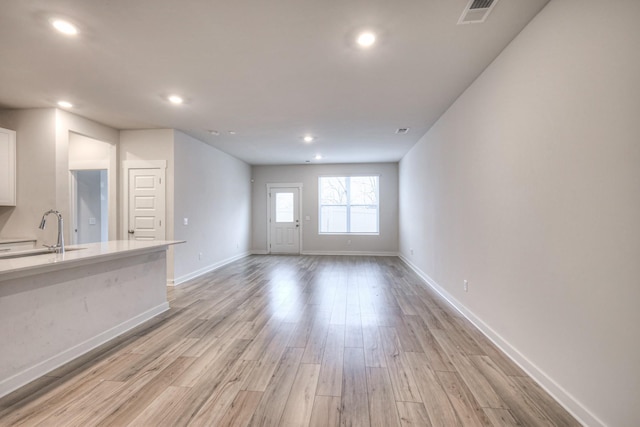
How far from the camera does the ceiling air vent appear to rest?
1928mm

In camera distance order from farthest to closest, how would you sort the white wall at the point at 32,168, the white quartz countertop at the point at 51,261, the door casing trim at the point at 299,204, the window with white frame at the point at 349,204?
the door casing trim at the point at 299,204
the window with white frame at the point at 349,204
the white wall at the point at 32,168
the white quartz countertop at the point at 51,261

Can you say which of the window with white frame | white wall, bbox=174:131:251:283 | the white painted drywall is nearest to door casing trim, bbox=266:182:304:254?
the window with white frame

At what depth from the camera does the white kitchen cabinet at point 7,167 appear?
390 cm

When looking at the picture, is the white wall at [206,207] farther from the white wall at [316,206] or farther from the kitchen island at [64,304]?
the kitchen island at [64,304]

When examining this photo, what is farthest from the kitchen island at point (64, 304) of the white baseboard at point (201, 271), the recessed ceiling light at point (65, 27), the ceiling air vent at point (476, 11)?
the ceiling air vent at point (476, 11)

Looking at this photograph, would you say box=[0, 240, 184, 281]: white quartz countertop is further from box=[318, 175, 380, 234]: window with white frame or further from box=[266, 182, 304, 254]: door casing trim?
box=[318, 175, 380, 234]: window with white frame

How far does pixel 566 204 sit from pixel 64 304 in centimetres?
369

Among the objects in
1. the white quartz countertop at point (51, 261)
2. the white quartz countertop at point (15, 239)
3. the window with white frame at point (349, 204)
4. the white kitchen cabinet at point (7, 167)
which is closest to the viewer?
the white quartz countertop at point (51, 261)

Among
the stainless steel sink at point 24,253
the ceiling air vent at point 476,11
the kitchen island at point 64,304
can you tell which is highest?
the ceiling air vent at point 476,11

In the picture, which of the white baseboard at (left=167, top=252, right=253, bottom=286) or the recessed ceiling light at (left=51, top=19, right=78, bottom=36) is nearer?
the recessed ceiling light at (left=51, top=19, right=78, bottom=36)

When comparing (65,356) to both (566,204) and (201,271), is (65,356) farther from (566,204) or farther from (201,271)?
(566,204)

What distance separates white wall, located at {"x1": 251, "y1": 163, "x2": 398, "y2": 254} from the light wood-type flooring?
4.59 meters

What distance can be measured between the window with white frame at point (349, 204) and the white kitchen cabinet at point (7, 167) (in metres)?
6.17

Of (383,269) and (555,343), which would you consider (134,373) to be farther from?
(383,269)
